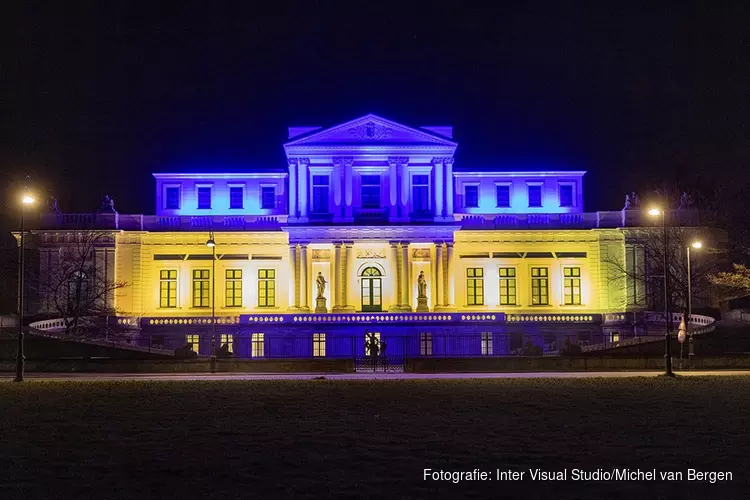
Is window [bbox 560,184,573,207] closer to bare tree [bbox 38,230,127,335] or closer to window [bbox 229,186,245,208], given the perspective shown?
window [bbox 229,186,245,208]

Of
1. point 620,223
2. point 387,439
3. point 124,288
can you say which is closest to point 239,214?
point 124,288

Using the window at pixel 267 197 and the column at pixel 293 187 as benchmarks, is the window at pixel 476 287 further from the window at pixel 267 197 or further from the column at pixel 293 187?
the window at pixel 267 197

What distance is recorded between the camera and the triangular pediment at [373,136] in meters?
57.2

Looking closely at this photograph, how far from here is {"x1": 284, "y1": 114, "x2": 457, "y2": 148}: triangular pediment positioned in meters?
57.2

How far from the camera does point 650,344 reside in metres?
41.4

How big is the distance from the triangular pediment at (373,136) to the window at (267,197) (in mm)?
6196

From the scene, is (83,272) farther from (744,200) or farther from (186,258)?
(744,200)

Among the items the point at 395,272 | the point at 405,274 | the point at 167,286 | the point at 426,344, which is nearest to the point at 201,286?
the point at 167,286

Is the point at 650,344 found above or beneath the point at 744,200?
beneath

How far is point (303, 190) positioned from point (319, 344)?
476 inches

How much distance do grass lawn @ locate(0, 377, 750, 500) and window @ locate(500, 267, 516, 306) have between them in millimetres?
34295

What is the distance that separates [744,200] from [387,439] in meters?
48.3

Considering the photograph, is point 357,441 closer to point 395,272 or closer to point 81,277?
point 395,272

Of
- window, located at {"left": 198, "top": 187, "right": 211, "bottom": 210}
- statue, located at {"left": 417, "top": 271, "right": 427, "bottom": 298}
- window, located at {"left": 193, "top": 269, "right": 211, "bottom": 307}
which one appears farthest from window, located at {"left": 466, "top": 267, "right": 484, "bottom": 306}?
window, located at {"left": 198, "top": 187, "right": 211, "bottom": 210}
